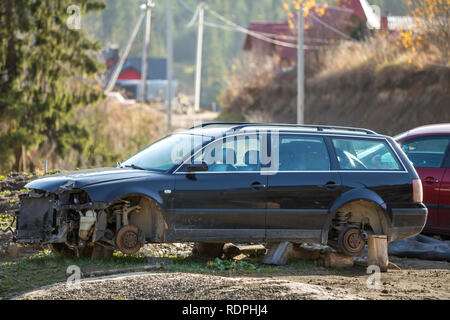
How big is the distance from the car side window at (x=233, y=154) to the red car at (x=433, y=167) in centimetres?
352

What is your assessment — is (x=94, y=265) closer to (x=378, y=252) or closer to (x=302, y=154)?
(x=302, y=154)

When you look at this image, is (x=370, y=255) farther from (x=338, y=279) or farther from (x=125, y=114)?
(x=125, y=114)

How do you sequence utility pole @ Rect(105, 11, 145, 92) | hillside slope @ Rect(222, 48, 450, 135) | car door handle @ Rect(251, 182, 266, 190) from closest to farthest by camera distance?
car door handle @ Rect(251, 182, 266, 190) → hillside slope @ Rect(222, 48, 450, 135) → utility pole @ Rect(105, 11, 145, 92)

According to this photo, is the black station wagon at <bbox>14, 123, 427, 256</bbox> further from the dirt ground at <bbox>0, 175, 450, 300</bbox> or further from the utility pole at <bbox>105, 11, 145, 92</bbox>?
the utility pole at <bbox>105, 11, 145, 92</bbox>

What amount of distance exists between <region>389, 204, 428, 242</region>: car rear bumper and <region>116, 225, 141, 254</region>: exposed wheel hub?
339cm

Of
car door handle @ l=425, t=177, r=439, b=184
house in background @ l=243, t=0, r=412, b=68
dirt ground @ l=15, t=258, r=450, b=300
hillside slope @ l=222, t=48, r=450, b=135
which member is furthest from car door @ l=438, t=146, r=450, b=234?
house in background @ l=243, t=0, r=412, b=68

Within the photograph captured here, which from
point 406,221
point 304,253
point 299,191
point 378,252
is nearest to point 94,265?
point 299,191

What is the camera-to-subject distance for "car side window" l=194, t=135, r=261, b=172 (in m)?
9.05

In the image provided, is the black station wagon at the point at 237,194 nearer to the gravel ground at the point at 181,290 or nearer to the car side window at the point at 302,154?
the car side window at the point at 302,154

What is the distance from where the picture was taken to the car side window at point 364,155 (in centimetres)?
964

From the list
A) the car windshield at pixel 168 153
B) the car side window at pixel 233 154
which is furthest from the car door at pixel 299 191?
the car windshield at pixel 168 153

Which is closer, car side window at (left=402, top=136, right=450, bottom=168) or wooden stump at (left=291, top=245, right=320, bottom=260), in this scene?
wooden stump at (left=291, top=245, right=320, bottom=260)

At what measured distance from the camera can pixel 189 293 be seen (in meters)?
6.89
